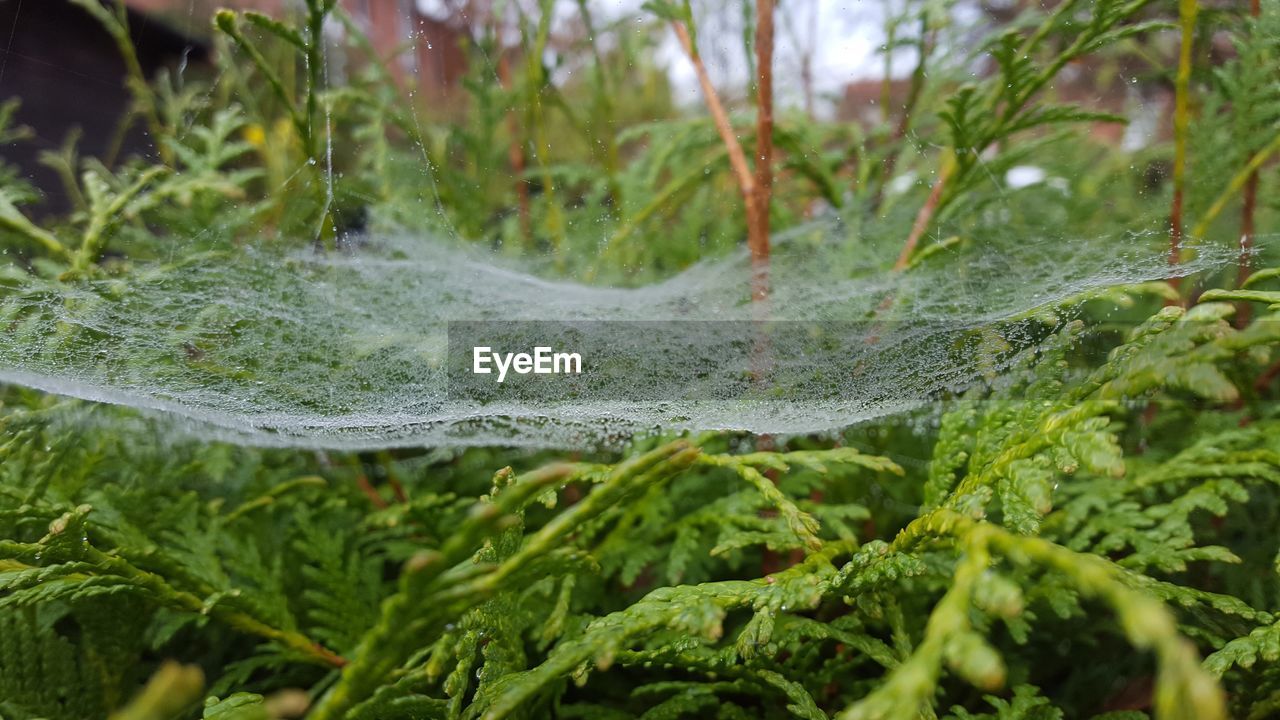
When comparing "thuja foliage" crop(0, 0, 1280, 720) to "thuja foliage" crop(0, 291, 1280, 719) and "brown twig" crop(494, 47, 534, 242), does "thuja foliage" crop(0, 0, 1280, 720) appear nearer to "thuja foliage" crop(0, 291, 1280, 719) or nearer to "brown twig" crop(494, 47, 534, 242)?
"thuja foliage" crop(0, 291, 1280, 719)

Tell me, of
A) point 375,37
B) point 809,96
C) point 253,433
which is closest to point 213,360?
point 253,433

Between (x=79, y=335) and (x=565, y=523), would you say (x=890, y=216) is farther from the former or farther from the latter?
(x=79, y=335)

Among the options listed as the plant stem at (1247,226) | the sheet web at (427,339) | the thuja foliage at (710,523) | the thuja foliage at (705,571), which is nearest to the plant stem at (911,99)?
the thuja foliage at (710,523)

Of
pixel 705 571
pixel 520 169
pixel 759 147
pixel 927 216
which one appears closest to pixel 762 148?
pixel 759 147

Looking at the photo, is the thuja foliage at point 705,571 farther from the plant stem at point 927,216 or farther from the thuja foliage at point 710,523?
the plant stem at point 927,216

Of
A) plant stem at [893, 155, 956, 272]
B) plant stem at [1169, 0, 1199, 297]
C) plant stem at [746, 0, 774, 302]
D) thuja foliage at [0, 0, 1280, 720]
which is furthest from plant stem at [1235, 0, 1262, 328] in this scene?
plant stem at [746, 0, 774, 302]

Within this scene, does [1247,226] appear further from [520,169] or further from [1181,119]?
[520,169]
